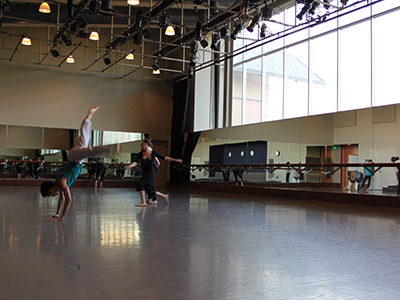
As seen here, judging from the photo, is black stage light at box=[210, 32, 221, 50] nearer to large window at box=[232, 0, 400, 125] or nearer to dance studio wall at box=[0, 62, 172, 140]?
large window at box=[232, 0, 400, 125]

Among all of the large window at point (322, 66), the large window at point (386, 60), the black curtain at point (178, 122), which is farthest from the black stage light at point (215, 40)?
the black curtain at point (178, 122)

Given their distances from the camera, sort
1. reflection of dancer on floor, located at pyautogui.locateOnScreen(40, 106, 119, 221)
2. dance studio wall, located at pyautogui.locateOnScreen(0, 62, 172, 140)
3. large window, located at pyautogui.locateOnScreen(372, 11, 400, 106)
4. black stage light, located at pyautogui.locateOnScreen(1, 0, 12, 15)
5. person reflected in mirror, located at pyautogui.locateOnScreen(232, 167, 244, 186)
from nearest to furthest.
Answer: reflection of dancer on floor, located at pyautogui.locateOnScreen(40, 106, 119, 221)
black stage light, located at pyautogui.locateOnScreen(1, 0, 12, 15)
large window, located at pyautogui.locateOnScreen(372, 11, 400, 106)
person reflected in mirror, located at pyautogui.locateOnScreen(232, 167, 244, 186)
dance studio wall, located at pyautogui.locateOnScreen(0, 62, 172, 140)

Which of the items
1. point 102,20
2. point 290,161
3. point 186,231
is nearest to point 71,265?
point 186,231

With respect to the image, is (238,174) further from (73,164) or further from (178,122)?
(73,164)

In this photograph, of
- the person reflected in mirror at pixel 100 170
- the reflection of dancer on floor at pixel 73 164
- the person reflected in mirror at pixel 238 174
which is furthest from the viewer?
the person reflected in mirror at pixel 100 170

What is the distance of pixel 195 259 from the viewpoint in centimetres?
321

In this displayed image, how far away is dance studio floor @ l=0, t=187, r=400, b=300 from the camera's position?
2393 mm

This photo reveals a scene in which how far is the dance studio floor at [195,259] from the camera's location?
2.39 metres

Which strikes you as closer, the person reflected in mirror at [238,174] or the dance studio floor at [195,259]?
the dance studio floor at [195,259]

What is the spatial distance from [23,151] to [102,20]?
5.88m

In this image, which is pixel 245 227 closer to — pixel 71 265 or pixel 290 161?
pixel 71 265

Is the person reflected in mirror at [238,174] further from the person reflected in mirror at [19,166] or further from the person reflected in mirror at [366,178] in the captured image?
the person reflected in mirror at [19,166]

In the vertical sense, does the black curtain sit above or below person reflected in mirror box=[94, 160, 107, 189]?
above

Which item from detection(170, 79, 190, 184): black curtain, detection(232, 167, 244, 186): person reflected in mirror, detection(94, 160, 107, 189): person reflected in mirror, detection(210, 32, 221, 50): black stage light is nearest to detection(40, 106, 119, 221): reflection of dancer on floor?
detection(210, 32, 221, 50): black stage light
